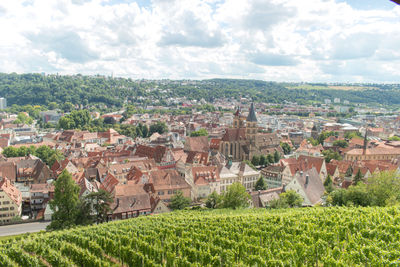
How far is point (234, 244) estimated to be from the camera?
92.6ft

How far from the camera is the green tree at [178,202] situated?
55531mm

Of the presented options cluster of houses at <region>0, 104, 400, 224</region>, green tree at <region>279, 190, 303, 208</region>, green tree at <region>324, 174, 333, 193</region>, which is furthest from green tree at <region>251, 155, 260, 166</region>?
green tree at <region>279, 190, 303, 208</region>

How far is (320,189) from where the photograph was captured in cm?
6194

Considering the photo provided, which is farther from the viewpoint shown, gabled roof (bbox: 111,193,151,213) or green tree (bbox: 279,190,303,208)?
→ green tree (bbox: 279,190,303,208)

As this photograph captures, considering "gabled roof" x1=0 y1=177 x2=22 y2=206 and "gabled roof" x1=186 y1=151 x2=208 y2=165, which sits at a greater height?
"gabled roof" x1=186 y1=151 x2=208 y2=165

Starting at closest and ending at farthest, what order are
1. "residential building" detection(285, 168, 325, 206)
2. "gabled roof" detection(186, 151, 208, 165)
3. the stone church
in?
"residential building" detection(285, 168, 325, 206), "gabled roof" detection(186, 151, 208, 165), the stone church

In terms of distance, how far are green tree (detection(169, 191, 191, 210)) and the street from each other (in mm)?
20909

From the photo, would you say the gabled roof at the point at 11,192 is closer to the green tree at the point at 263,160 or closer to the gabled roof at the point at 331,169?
the green tree at the point at 263,160

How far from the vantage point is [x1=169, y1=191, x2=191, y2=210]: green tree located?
5553cm

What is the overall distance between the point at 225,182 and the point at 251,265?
152ft

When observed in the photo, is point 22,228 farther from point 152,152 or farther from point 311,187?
point 311,187

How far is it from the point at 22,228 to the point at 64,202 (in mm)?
12590

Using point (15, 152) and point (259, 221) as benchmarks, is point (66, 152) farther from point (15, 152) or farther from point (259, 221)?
point (259, 221)

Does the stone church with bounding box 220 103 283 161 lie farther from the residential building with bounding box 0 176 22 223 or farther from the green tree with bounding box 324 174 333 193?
the residential building with bounding box 0 176 22 223
